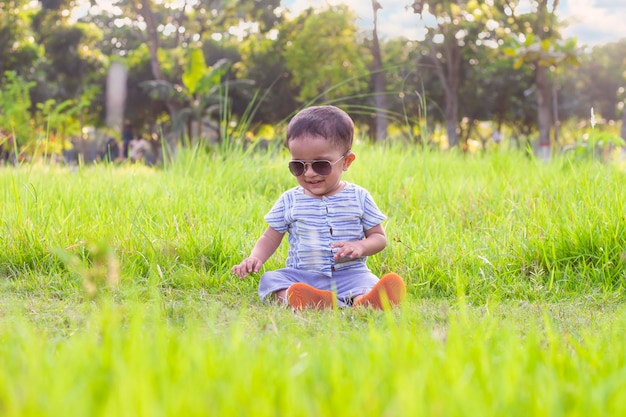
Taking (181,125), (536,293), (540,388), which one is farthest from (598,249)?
(181,125)

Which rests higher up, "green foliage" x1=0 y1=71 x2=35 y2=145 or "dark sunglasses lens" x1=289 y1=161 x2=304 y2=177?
"dark sunglasses lens" x1=289 y1=161 x2=304 y2=177

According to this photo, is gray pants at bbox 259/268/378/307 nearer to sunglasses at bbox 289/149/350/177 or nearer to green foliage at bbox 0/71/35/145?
sunglasses at bbox 289/149/350/177

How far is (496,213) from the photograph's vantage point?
4.75 metres

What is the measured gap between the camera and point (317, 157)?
327cm

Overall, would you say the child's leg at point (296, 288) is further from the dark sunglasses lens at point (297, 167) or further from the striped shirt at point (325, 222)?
the dark sunglasses lens at point (297, 167)

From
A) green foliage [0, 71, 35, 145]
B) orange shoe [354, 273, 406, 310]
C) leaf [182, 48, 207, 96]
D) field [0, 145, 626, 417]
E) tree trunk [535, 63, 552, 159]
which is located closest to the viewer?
field [0, 145, 626, 417]

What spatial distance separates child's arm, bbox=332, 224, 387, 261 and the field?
0.28 m

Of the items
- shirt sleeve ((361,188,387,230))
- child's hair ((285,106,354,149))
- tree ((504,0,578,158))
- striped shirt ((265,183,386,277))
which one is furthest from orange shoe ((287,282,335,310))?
tree ((504,0,578,158))

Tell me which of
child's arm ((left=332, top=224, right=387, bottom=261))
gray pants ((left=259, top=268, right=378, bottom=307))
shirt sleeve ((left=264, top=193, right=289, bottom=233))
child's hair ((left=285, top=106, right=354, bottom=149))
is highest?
child's hair ((left=285, top=106, right=354, bottom=149))

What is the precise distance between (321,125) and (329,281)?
78 centimetres

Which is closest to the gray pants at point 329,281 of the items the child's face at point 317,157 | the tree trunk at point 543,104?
the child's face at point 317,157

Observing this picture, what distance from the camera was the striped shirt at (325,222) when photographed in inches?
134

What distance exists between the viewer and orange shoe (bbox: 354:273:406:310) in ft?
9.92

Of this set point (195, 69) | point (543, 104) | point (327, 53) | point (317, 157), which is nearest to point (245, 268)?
point (317, 157)
